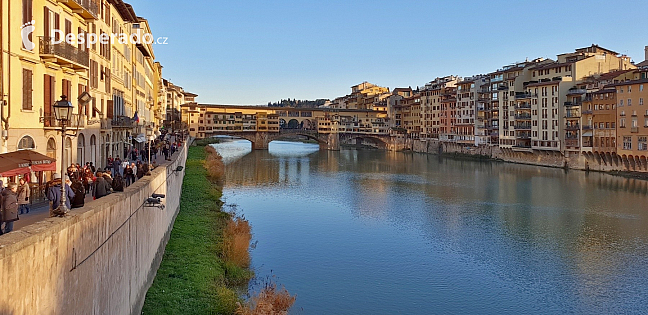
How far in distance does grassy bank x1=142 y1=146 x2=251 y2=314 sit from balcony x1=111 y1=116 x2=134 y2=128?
14.9 ft

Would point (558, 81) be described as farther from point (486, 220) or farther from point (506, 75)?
point (486, 220)

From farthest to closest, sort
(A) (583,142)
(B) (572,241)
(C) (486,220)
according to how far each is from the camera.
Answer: (A) (583,142)
(C) (486,220)
(B) (572,241)

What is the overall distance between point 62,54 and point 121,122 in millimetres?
10491

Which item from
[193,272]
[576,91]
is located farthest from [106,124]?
[576,91]

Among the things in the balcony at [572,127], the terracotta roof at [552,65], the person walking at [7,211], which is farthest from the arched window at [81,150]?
the terracotta roof at [552,65]

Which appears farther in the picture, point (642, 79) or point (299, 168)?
point (299, 168)

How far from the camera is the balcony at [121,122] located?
23.2 m

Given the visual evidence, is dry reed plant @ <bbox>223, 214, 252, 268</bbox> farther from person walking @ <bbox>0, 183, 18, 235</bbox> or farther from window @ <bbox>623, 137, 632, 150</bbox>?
window @ <bbox>623, 137, 632, 150</bbox>

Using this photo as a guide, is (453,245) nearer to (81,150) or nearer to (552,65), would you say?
(81,150)

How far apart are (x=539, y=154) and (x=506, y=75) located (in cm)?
1074

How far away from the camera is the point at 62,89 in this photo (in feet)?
49.1

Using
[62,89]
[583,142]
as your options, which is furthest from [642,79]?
[62,89]

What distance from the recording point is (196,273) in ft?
45.1

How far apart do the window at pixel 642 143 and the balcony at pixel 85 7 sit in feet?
129
